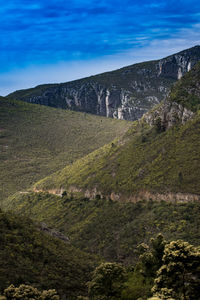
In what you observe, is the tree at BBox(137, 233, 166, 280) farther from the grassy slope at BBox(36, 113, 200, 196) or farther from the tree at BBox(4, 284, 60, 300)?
the grassy slope at BBox(36, 113, 200, 196)

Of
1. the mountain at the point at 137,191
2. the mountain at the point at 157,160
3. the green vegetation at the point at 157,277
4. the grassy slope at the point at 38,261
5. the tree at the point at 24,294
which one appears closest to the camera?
the green vegetation at the point at 157,277

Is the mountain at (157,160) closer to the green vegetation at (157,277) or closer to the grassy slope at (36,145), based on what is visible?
the green vegetation at (157,277)

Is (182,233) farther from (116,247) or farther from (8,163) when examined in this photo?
(8,163)

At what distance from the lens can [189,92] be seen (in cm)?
9306

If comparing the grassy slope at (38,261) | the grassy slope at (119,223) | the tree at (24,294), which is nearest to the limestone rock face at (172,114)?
the grassy slope at (119,223)

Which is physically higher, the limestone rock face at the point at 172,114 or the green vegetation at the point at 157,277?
the limestone rock face at the point at 172,114

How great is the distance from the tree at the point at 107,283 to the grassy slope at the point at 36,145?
92052mm

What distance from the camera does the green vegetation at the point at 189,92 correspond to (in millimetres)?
88469

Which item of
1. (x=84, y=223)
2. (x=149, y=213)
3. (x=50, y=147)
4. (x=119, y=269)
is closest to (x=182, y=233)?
(x=149, y=213)

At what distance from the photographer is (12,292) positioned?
31078 millimetres

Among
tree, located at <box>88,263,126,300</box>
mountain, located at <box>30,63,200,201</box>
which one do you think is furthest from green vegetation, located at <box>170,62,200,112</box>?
tree, located at <box>88,263,126,300</box>

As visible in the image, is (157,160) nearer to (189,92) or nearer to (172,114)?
(172,114)

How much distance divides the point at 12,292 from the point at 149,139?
69.4 m

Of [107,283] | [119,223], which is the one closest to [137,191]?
[119,223]
